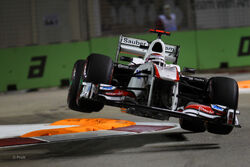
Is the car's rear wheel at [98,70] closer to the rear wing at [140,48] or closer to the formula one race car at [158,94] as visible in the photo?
the formula one race car at [158,94]

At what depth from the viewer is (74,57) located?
1264 cm

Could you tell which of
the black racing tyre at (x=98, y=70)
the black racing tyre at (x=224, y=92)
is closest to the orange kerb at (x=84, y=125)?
the black racing tyre at (x=98, y=70)

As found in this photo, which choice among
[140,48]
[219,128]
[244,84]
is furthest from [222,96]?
[244,84]

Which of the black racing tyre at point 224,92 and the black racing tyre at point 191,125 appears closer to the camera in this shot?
the black racing tyre at point 224,92

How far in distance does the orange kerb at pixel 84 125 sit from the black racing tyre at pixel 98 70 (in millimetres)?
1123

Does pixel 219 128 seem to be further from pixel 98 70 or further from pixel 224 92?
pixel 98 70

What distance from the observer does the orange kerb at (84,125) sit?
6145 mm

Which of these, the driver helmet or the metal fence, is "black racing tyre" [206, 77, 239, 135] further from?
the metal fence

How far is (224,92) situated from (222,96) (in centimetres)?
6

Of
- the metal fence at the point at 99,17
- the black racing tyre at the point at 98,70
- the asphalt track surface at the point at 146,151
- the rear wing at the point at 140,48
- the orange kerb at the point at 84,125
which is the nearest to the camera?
the asphalt track surface at the point at 146,151

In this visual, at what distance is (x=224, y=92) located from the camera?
5309 mm

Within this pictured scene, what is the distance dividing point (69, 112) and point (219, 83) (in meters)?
3.62

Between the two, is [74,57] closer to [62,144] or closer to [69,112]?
[69,112]

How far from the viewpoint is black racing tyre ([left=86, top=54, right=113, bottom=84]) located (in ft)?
17.5
